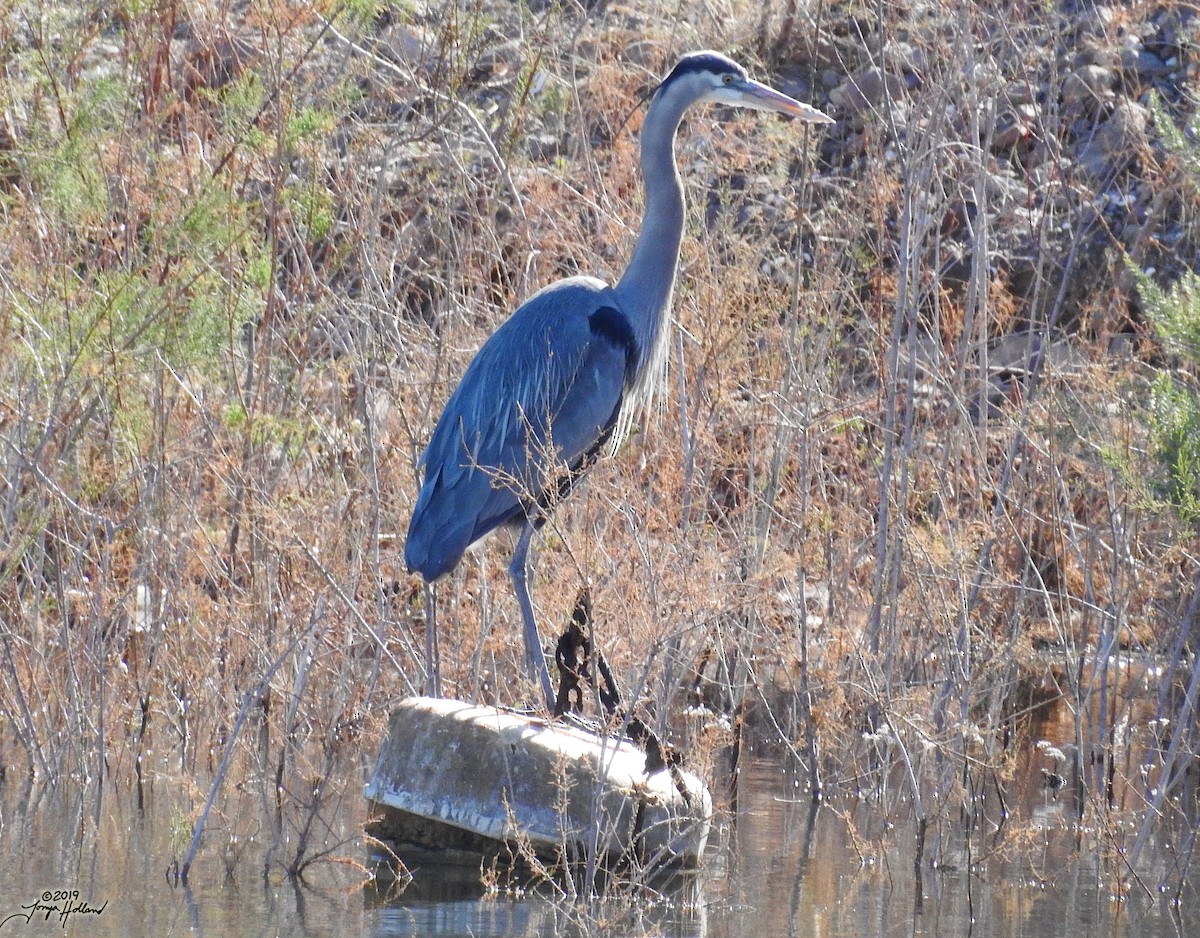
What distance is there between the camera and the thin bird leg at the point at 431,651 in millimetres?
6719

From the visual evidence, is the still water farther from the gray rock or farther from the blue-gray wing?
the gray rock

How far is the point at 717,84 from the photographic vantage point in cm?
690

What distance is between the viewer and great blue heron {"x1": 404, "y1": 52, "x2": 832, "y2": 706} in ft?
20.6

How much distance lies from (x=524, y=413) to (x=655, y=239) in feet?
3.27

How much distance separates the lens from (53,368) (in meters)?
6.93

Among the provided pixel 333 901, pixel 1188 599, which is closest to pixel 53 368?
pixel 333 901

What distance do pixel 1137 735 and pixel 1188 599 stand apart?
1321 mm

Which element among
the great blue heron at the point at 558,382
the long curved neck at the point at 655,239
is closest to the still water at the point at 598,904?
the great blue heron at the point at 558,382

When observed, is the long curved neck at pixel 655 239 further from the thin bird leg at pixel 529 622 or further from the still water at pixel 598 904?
the still water at pixel 598 904

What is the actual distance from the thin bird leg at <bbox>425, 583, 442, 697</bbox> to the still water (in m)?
0.60

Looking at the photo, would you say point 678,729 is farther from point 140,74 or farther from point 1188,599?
point 140,74

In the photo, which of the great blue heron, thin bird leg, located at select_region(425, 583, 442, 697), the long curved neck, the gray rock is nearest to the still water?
thin bird leg, located at select_region(425, 583, 442, 697)

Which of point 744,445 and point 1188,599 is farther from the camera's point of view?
point 744,445
